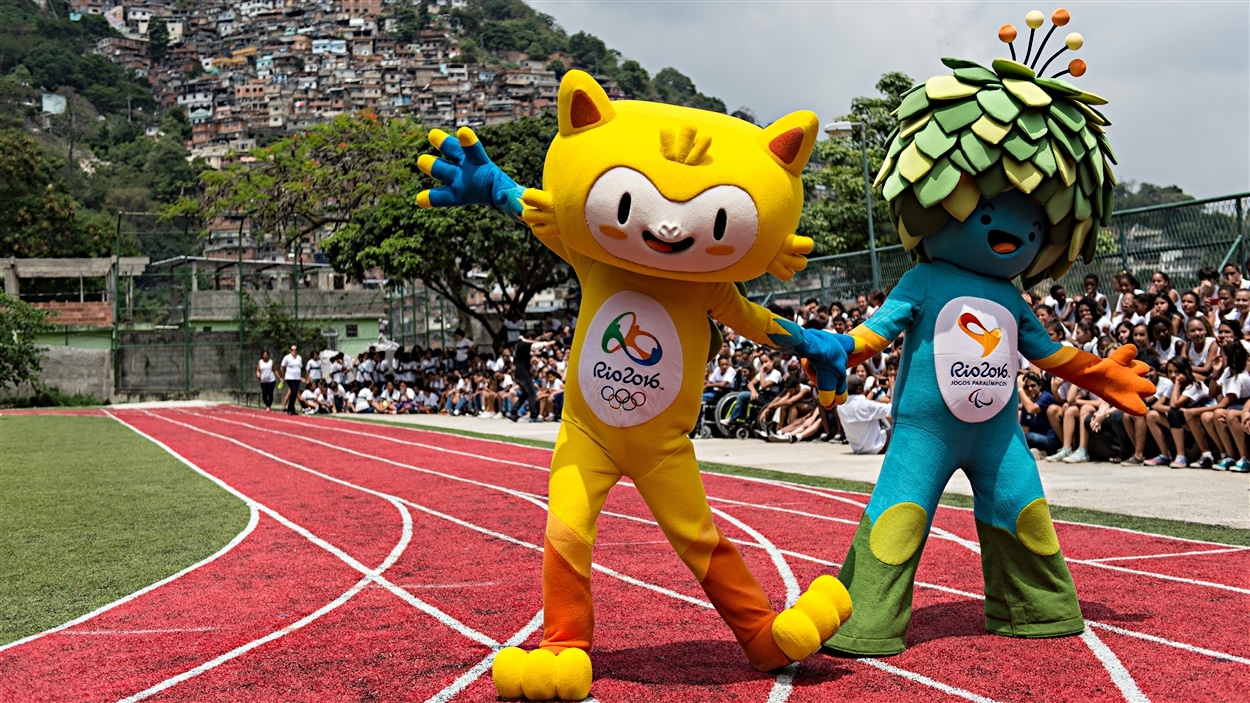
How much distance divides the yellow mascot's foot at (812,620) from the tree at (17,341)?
32.2 meters

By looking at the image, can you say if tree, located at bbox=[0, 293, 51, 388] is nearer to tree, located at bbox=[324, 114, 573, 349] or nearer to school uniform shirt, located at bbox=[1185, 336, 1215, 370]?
tree, located at bbox=[324, 114, 573, 349]

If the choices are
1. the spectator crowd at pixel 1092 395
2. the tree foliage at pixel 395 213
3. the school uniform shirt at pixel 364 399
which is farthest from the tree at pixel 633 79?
the spectator crowd at pixel 1092 395

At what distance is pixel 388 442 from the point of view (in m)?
17.5

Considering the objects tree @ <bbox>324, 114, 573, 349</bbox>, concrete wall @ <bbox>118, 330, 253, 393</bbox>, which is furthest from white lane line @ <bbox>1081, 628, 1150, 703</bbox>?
concrete wall @ <bbox>118, 330, 253, 393</bbox>

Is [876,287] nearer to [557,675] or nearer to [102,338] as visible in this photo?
[557,675]

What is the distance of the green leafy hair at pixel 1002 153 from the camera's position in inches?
201

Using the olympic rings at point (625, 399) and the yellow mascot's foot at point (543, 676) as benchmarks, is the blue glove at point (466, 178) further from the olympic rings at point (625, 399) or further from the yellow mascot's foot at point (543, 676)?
the yellow mascot's foot at point (543, 676)

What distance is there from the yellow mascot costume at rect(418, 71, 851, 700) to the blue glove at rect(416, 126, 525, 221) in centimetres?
30

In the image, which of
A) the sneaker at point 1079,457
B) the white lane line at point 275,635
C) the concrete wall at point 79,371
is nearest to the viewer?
the white lane line at point 275,635

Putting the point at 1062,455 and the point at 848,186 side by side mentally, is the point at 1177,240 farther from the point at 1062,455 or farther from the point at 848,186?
the point at 848,186

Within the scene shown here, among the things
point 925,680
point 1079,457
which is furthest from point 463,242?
point 925,680

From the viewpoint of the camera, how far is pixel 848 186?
40031 mm

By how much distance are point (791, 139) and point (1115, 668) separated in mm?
2492

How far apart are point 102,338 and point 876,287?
93.3 feet
